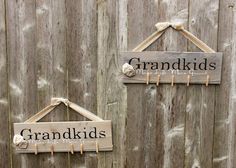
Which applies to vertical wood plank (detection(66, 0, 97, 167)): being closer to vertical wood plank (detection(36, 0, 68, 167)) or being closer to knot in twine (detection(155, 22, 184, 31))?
vertical wood plank (detection(36, 0, 68, 167))

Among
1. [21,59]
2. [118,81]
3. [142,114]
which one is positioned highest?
[21,59]

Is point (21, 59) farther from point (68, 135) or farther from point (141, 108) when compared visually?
point (141, 108)

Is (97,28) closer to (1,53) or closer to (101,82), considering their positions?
(101,82)

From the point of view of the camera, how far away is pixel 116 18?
1817 mm

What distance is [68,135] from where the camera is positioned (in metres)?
1.87

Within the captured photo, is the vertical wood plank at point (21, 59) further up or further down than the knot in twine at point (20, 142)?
further up

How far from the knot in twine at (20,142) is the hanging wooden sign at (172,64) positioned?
1.87 feet

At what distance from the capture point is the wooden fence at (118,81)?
1811 mm

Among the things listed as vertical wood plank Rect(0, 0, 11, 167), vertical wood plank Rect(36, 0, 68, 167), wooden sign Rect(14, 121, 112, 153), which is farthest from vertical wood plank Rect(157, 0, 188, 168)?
vertical wood plank Rect(0, 0, 11, 167)

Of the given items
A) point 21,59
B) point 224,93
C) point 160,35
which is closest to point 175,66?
point 160,35

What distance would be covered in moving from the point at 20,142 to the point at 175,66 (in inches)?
31.6

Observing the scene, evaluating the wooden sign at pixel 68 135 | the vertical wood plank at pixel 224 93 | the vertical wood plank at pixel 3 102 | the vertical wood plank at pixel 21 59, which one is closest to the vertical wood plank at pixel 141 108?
the wooden sign at pixel 68 135

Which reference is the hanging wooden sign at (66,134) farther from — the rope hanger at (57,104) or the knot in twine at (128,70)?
the knot in twine at (128,70)

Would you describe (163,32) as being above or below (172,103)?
above
